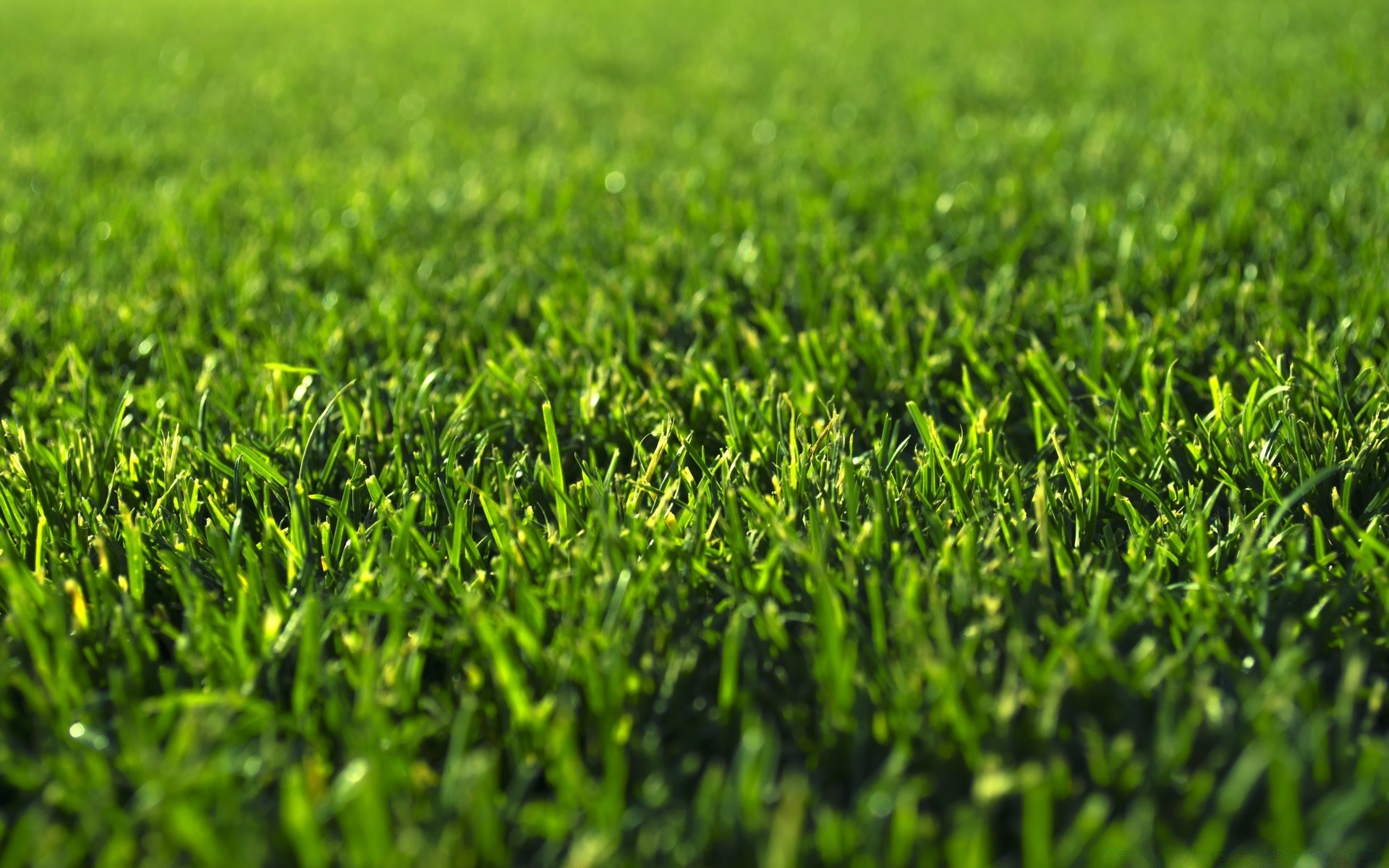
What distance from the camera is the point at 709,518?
4.94 feet

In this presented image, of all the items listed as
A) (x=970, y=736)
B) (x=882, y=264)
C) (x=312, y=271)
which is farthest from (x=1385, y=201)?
(x=312, y=271)

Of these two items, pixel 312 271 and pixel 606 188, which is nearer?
pixel 312 271

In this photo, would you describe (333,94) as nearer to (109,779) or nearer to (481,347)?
(481,347)

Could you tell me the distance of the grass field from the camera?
1.00 metres

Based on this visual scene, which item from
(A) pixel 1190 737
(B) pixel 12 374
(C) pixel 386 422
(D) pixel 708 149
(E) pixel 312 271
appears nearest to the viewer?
(A) pixel 1190 737

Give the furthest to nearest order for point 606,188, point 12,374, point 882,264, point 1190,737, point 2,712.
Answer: point 606,188
point 882,264
point 12,374
point 2,712
point 1190,737

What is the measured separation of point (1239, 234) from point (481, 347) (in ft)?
6.08

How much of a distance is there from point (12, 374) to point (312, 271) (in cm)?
78

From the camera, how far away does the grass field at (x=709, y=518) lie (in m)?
1.00

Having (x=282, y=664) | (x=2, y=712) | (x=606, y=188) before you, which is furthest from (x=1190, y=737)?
(x=606, y=188)

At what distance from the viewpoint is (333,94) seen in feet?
20.0

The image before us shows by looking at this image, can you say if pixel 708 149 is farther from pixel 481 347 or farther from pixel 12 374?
pixel 12 374

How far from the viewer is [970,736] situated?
1.03 metres

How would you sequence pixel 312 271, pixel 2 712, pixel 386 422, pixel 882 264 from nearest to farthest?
1. pixel 2 712
2. pixel 386 422
3. pixel 882 264
4. pixel 312 271
